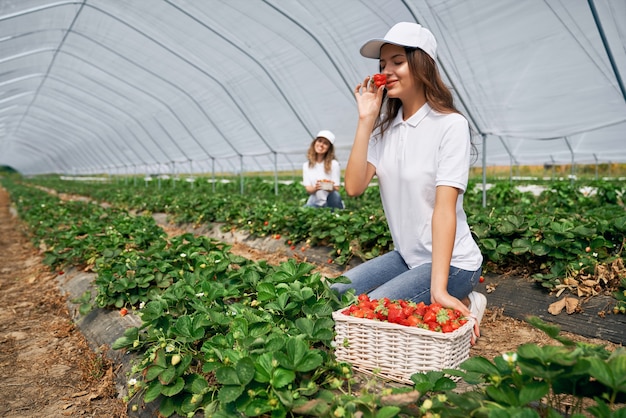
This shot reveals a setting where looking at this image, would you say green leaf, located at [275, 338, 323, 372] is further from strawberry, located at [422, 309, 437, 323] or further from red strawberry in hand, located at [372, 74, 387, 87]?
red strawberry in hand, located at [372, 74, 387, 87]

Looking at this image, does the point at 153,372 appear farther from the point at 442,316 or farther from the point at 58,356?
the point at 58,356

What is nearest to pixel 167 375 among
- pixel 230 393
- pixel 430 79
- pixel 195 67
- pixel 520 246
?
pixel 230 393

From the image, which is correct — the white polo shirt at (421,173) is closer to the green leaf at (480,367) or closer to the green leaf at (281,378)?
the green leaf at (480,367)

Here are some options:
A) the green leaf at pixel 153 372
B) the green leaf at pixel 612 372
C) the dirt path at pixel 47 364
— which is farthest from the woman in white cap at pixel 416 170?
the dirt path at pixel 47 364

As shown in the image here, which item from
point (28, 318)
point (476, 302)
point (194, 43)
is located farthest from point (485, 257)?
point (194, 43)

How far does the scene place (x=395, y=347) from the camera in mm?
1781

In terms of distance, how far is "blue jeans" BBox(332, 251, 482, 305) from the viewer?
7.11 ft

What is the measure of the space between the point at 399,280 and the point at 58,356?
2161 millimetres

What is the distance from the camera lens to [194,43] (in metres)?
8.59

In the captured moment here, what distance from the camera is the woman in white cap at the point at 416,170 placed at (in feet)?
6.67

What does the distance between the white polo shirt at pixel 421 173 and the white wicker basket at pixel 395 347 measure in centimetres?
52

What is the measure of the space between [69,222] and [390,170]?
5.78 m

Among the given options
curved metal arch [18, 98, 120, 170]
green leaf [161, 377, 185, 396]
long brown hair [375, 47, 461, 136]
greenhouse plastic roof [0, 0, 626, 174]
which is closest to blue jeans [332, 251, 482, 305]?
long brown hair [375, 47, 461, 136]

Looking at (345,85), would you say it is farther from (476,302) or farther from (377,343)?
(377,343)
